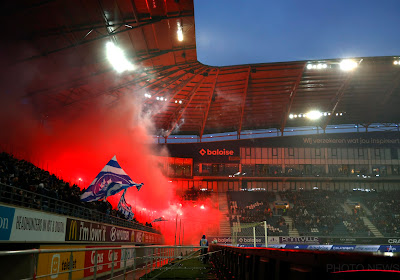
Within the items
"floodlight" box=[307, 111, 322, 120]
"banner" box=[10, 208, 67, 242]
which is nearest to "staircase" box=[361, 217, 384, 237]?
"floodlight" box=[307, 111, 322, 120]

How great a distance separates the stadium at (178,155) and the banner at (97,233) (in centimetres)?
12

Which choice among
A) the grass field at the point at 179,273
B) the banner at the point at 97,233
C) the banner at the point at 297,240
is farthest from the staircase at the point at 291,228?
the grass field at the point at 179,273

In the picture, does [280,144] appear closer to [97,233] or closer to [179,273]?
[97,233]

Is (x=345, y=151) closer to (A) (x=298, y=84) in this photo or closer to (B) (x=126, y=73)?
(A) (x=298, y=84)

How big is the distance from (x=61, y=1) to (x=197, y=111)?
86.9 feet

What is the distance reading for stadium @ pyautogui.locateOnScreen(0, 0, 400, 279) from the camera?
1158 centimetres

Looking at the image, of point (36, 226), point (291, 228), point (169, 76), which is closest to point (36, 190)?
point (36, 226)

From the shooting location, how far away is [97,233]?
1672cm

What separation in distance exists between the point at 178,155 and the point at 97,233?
102 feet

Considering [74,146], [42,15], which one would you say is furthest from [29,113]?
[42,15]

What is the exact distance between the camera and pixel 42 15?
17438 mm

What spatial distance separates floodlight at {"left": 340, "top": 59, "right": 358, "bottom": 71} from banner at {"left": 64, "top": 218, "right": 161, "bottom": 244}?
21832 mm

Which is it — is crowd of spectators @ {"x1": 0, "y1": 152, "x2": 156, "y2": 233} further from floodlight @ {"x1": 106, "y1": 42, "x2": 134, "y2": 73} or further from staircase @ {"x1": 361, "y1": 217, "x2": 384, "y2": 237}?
staircase @ {"x1": 361, "y1": 217, "x2": 384, "y2": 237}

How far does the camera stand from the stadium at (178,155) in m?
11.6
